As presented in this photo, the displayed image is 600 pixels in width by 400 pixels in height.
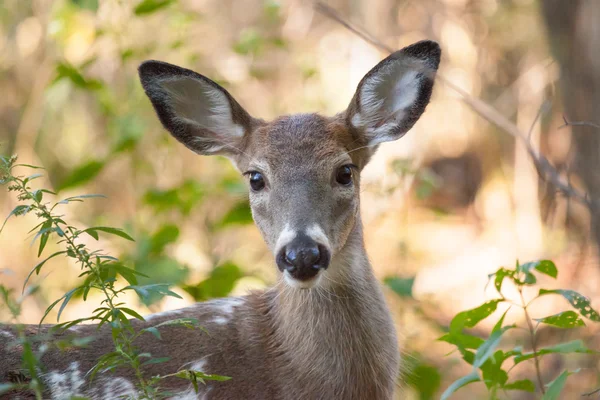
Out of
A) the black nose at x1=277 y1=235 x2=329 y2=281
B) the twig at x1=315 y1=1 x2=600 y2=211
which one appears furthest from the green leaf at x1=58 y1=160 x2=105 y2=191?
the twig at x1=315 y1=1 x2=600 y2=211

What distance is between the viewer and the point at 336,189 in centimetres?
415

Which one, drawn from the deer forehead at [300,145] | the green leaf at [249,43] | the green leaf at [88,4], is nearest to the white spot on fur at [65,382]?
the deer forehead at [300,145]

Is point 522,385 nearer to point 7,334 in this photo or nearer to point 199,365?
point 199,365

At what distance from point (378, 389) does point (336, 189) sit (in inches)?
40.0

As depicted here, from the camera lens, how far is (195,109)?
4746mm

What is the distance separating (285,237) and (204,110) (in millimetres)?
1304

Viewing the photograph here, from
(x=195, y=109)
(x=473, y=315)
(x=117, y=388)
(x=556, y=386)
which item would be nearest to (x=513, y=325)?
(x=473, y=315)

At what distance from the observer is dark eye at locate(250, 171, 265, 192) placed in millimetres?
4289

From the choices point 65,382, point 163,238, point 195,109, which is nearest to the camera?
point 65,382

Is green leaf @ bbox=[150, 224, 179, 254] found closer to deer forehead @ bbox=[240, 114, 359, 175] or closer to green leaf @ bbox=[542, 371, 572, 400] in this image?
Result: deer forehead @ bbox=[240, 114, 359, 175]

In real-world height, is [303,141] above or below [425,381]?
above

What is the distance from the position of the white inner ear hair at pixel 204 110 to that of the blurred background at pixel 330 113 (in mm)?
775

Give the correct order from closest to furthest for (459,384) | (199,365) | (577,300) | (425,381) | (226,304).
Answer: (459,384) < (577,300) < (199,365) < (226,304) < (425,381)

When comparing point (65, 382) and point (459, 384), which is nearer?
point (459, 384)
